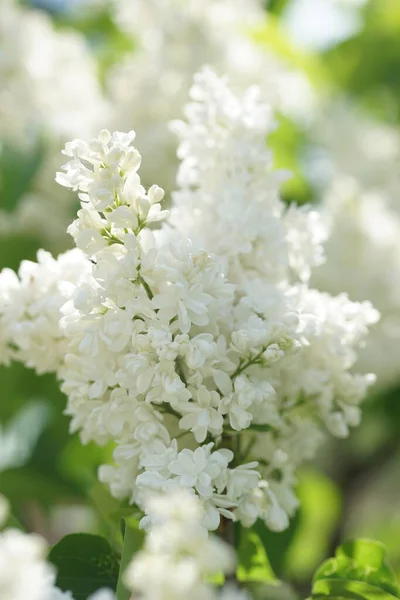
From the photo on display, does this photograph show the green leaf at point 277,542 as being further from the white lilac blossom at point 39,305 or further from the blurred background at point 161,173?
the white lilac blossom at point 39,305

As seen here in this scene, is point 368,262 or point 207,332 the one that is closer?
point 207,332

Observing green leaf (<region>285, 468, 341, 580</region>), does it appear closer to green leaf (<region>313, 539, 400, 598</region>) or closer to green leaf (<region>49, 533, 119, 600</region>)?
→ green leaf (<region>313, 539, 400, 598</region>)

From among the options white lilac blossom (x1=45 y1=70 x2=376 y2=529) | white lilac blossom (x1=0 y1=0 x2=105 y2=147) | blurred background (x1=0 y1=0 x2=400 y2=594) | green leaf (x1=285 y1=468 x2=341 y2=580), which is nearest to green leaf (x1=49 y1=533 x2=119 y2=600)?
white lilac blossom (x1=45 y1=70 x2=376 y2=529)

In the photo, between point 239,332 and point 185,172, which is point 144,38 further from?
point 239,332

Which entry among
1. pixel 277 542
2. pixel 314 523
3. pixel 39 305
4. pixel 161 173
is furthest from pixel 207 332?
pixel 314 523

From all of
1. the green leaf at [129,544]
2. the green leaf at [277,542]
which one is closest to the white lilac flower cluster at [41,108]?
the green leaf at [277,542]

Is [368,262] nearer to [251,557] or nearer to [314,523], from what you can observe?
[314,523]

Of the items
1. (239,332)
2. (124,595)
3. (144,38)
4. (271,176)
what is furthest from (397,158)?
(124,595)
